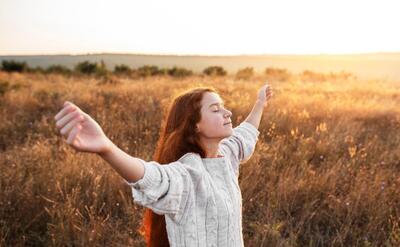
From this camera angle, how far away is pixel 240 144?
241 centimetres

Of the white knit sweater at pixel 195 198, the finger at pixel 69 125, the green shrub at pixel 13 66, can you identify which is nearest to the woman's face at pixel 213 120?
the white knit sweater at pixel 195 198

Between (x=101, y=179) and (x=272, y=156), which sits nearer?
(x=101, y=179)

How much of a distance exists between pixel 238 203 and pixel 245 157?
401 millimetres

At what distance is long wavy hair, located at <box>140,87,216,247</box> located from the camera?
2025mm

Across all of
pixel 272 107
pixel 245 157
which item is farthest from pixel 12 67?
pixel 245 157

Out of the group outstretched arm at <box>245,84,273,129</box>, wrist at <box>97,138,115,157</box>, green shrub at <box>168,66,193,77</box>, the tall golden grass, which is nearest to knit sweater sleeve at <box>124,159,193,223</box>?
wrist at <box>97,138,115,157</box>

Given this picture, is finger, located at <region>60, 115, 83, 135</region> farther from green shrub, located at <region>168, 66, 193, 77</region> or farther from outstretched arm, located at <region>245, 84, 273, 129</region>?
green shrub, located at <region>168, 66, 193, 77</region>

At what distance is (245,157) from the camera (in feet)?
7.88

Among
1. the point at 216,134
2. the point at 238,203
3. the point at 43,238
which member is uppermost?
the point at 216,134

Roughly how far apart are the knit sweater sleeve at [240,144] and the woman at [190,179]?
0.05m

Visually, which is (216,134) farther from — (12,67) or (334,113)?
(12,67)

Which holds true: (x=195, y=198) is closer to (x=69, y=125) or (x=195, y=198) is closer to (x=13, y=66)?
(x=69, y=125)

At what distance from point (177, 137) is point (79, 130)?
743mm

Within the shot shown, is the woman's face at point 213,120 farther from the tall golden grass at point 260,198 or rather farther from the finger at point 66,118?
the tall golden grass at point 260,198
